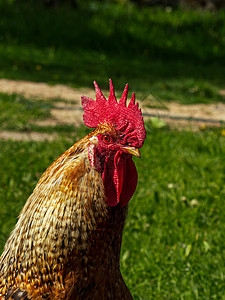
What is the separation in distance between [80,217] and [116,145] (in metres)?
0.33

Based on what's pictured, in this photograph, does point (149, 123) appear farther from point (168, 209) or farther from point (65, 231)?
point (65, 231)

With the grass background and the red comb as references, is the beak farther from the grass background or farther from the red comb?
the grass background

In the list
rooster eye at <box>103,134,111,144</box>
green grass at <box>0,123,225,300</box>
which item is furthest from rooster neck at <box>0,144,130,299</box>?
green grass at <box>0,123,225,300</box>

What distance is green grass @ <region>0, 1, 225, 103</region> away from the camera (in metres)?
7.83

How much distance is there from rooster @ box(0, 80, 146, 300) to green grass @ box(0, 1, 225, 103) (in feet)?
17.9

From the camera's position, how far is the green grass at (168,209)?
9.73 ft

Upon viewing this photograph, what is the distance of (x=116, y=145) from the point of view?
178 centimetres

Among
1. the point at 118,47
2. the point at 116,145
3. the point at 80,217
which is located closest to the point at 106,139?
the point at 116,145

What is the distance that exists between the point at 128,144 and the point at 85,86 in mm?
5550

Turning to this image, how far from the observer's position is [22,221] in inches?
73.5

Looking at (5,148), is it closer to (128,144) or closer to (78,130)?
(78,130)

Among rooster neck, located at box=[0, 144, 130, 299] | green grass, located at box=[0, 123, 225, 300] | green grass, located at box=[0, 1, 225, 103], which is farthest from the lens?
green grass, located at box=[0, 1, 225, 103]

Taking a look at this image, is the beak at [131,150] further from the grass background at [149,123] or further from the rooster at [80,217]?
the grass background at [149,123]

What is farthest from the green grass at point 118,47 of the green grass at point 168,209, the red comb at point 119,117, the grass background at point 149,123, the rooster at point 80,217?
the rooster at point 80,217
